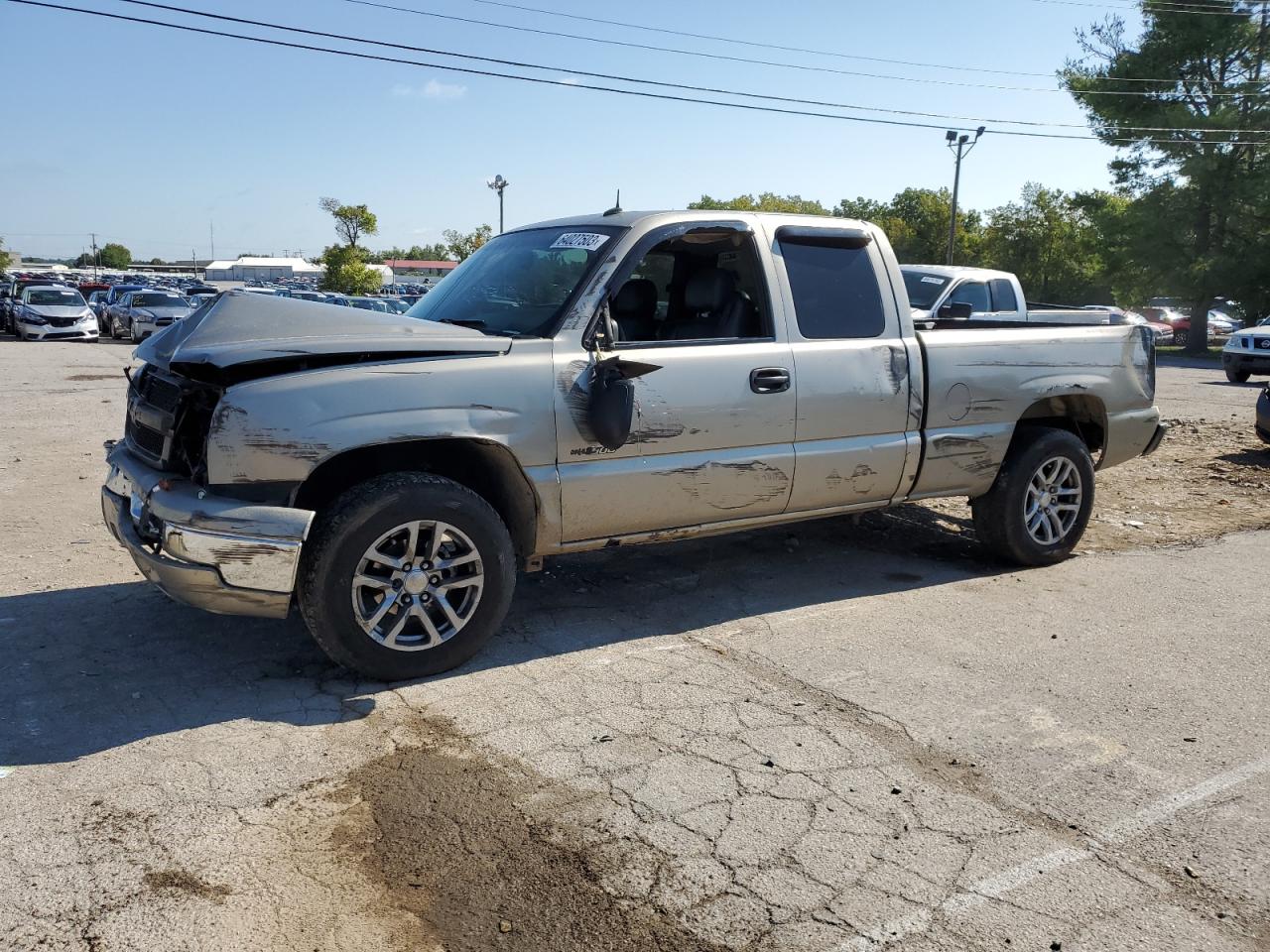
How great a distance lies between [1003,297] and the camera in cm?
1425

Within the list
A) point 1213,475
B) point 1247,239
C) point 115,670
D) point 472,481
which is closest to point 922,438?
point 472,481

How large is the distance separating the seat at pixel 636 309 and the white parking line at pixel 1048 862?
3065 mm

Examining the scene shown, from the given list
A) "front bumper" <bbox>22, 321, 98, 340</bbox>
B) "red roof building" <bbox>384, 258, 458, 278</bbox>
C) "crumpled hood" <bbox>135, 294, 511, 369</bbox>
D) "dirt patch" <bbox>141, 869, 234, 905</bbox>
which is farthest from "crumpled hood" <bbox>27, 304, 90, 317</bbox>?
"red roof building" <bbox>384, 258, 458, 278</bbox>

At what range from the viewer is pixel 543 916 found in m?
2.83

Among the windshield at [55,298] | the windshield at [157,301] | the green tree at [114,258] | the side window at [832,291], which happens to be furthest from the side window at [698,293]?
the green tree at [114,258]

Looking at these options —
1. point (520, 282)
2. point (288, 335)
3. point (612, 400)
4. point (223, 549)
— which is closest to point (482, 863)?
point (223, 549)

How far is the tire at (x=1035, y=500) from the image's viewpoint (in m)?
6.19

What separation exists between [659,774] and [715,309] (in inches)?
103

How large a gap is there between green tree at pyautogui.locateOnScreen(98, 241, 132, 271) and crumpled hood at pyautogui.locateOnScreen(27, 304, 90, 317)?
160 metres

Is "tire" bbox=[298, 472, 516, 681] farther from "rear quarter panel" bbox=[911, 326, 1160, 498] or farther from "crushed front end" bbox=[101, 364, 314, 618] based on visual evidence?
"rear quarter panel" bbox=[911, 326, 1160, 498]

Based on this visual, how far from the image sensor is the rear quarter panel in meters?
5.81

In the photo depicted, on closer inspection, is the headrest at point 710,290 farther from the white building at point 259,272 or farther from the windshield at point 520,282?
the white building at point 259,272

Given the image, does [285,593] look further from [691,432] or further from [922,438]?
[922,438]

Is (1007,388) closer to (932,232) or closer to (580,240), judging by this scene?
(580,240)
